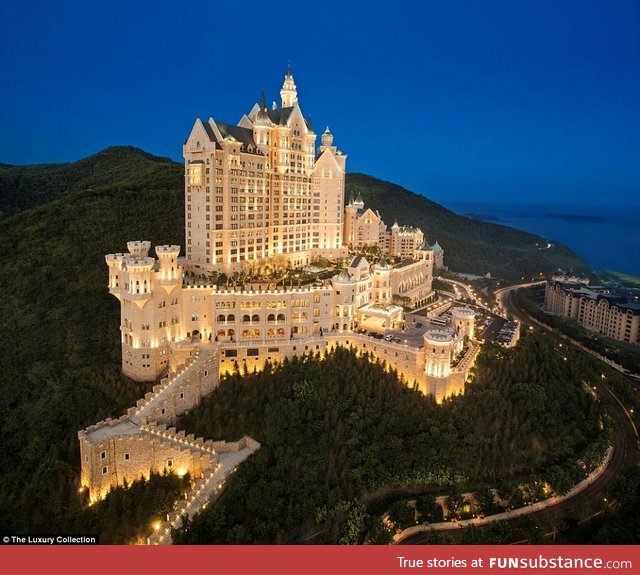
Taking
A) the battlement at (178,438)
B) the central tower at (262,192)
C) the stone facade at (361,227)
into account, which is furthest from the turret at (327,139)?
the battlement at (178,438)

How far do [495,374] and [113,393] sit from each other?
146 feet

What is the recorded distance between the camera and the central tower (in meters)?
63.6

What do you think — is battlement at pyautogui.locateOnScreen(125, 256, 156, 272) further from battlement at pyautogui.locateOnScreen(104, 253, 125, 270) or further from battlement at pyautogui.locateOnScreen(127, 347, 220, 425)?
battlement at pyautogui.locateOnScreen(127, 347, 220, 425)

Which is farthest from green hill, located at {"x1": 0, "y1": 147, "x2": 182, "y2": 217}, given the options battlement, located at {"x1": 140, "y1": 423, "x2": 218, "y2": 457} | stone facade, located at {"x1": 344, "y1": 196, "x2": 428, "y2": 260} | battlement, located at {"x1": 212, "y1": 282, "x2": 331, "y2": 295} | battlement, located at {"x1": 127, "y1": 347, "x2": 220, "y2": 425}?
battlement, located at {"x1": 140, "y1": 423, "x2": 218, "y2": 457}

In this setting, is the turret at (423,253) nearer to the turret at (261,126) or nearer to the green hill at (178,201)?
the turret at (261,126)

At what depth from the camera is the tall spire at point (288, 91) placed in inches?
2987

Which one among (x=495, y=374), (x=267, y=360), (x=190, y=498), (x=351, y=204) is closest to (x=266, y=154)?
(x=351, y=204)

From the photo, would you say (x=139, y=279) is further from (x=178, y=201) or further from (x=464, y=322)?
(x=178, y=201)

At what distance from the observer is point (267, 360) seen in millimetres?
56656

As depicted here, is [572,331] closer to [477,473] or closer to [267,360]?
[477,473]

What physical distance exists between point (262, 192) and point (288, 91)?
1847 centimetres

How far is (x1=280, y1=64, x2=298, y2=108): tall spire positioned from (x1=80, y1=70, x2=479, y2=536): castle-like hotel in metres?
0.22

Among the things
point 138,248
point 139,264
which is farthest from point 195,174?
point 139,264

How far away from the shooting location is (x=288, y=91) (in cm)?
7588
